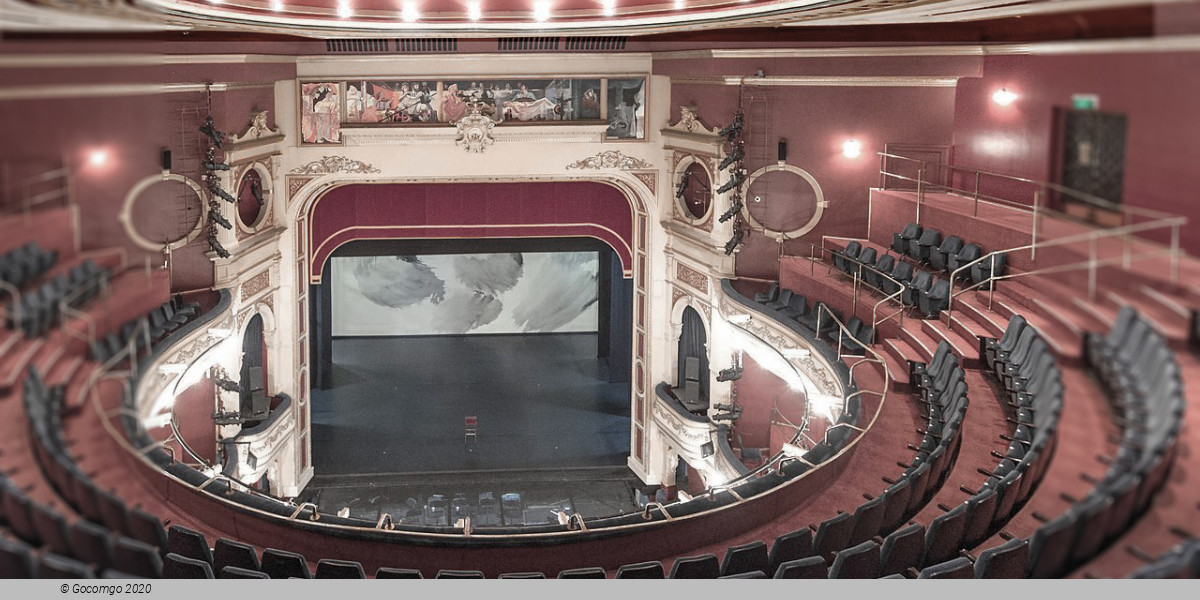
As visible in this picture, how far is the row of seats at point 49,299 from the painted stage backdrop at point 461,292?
53.3 ft

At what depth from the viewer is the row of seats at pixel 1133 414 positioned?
3.33ft

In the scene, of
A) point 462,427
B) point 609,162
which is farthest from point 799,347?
point 462,427

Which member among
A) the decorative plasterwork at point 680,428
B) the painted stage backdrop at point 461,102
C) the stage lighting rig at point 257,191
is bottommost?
the decorative plasterwork at point 680,428

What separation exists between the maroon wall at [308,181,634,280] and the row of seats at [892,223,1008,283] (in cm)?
463

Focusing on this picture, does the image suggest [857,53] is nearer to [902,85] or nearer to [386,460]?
[902,85]

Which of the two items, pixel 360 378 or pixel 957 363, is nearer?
pixel 957 363

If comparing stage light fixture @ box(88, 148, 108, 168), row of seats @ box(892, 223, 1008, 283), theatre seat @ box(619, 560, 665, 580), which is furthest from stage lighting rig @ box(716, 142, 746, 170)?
stage light fixture @ box(88, 148, 108, 168)

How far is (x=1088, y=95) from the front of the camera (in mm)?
1074

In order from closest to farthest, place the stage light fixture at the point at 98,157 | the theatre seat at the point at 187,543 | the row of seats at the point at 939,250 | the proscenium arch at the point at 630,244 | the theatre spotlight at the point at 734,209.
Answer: the stage light fixture at the point at 98,157 → the theatre seat at the point at 187,543 → the row of seats at the point at 939,250 → the theatre spotlight at the point at 734,209 → the proscenium arch at the point at 630,244

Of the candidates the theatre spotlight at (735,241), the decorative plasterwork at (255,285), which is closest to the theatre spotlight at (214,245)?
the decorative plasterwork at (255,285)

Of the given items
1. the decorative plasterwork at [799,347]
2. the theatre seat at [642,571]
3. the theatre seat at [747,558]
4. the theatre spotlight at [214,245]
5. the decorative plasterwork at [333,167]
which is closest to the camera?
the theatre seat at [642,571]

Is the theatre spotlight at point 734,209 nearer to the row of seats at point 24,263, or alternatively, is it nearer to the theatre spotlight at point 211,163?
the theatre spotlight at point 211,163

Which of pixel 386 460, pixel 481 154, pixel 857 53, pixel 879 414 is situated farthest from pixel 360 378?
pixel 879 414

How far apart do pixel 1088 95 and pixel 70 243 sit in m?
1.02
